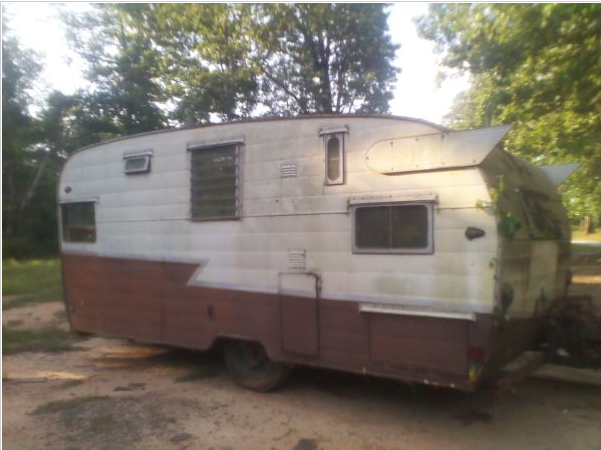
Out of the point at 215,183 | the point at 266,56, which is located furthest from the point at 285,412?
the point at 266,56

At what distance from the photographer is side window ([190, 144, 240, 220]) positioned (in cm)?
586

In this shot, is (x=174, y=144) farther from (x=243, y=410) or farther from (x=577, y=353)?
(x=577, y=353)

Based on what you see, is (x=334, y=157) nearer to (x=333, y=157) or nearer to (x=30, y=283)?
(x=333, y=157)

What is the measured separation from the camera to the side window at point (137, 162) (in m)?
6.51

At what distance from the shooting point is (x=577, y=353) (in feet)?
17.0

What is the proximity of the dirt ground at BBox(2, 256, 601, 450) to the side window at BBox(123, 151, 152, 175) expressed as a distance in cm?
273

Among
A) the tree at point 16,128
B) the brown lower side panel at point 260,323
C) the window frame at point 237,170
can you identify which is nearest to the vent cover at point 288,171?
the window frame at point 237,170

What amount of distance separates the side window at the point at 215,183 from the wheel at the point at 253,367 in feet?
5.21

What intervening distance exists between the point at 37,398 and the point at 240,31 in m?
14.1

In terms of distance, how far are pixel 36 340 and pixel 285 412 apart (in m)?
5.94

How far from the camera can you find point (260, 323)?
5.59 m

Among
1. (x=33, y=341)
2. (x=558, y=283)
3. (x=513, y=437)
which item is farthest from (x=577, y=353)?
(x=33, y=341)

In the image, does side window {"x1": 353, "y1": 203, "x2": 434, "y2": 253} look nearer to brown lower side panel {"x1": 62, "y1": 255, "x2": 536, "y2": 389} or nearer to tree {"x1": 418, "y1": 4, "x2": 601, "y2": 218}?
brown lower side panel {"x1": 62, "y1": 255, "x2": 536, "y2": 389}

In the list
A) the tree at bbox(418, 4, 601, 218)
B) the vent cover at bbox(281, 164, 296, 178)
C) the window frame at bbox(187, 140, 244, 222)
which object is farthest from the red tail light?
the tree at bbox(418, 4, 601, 218)
